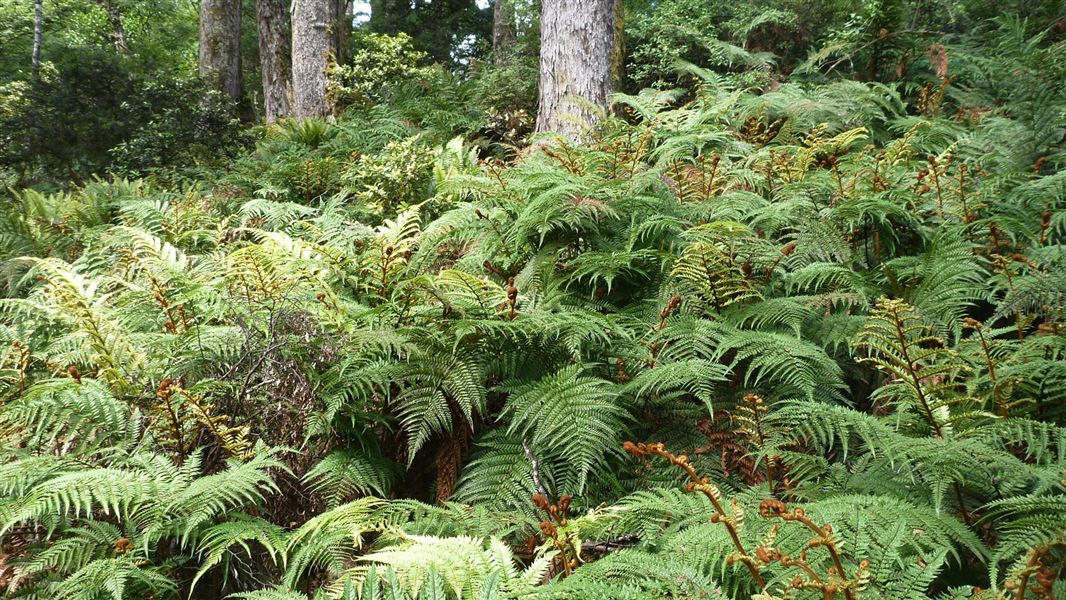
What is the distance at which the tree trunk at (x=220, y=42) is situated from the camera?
10922 mm

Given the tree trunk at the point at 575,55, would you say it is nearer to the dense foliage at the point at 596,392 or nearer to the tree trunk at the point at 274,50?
the dense foliage at the point at 596,392

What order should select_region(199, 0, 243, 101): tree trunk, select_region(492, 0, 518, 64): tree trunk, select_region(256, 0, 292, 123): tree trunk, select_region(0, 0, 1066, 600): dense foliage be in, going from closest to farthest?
select_region(0, 0, 1066, 600): dense foliage
select_region(256, 0, 292, 123): tree trunk
select_region(199, 0, 243, 101): tree trunk
select_region(492, 0, 518, 64): tree trunk

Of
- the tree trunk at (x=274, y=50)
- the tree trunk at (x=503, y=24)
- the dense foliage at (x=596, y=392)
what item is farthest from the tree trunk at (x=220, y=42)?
the dense foliage at (x=596, y=392)

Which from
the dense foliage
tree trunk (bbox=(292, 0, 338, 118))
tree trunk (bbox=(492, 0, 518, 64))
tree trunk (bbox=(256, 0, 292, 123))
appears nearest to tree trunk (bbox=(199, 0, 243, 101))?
tree trunk (bbox=(256, 0, 292, 123))

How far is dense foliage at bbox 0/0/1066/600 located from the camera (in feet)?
5.72

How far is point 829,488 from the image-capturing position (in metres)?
Answer: 2.05

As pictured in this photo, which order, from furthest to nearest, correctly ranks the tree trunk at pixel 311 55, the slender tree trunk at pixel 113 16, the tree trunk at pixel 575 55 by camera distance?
the slender tree trunk at pixel 113 16 → the tree trunk at pixel 311 55 → the tree trunk at pixel 575 55

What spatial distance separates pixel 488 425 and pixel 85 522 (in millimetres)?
1481

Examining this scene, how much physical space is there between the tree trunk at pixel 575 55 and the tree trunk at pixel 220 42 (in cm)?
751

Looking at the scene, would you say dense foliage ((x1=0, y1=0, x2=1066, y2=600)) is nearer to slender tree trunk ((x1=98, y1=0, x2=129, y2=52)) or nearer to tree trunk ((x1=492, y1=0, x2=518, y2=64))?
tree trunk ((x1=492, y1=0, x2=518, y2=64))

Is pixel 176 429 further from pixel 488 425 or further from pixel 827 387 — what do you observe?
pixel 827 387

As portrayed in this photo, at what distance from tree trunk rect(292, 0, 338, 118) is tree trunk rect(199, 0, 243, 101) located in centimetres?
328

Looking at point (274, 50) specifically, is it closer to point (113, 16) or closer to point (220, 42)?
point (220, 42)

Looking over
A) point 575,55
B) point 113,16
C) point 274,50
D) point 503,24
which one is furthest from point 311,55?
point 113,16
